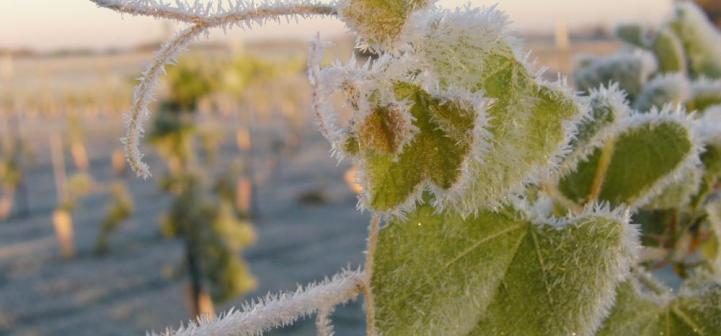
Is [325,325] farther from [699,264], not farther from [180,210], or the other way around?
[180,210]

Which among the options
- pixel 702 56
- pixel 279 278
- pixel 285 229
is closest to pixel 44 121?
pixel 285 229

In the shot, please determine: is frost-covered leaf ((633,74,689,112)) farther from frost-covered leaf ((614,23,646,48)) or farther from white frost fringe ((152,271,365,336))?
white frost fringe ((152,271,365,336))

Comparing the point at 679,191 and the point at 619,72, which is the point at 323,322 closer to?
the point at 679,191

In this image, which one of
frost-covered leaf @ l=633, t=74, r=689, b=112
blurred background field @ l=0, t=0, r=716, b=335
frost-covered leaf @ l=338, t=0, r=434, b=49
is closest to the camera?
frost-covered leaf @ l=338, t=0, r=434, b=49

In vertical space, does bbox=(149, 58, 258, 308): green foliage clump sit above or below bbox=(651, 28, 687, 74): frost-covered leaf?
below

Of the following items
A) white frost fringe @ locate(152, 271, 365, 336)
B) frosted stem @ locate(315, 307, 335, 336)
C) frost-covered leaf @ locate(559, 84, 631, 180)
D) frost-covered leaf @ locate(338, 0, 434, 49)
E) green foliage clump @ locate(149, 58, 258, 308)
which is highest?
frost-covered leaf @ locate(338, 0, 434, 49)

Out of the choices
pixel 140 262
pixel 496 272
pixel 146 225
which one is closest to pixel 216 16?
pixel 496 272

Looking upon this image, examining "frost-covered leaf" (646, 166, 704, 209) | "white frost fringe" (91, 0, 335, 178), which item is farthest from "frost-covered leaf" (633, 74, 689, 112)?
"white frost fringe" (91, 0, 335, 178)
